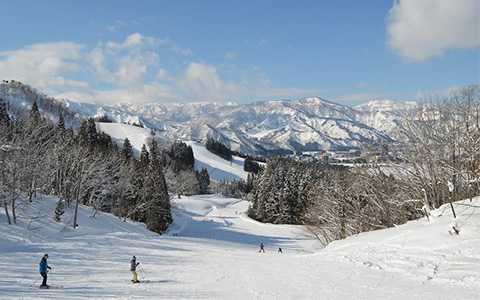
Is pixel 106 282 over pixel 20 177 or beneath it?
beneath

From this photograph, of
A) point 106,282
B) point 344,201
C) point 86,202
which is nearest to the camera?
point 106,282

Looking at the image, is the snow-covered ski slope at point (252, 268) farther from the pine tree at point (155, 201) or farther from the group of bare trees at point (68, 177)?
the pine tree at point (155, 201)

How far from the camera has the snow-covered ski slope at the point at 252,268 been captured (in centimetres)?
1848

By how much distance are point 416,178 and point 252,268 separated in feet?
54.0

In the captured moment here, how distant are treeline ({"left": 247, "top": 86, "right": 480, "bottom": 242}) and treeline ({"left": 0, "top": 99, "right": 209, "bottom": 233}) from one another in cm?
2444

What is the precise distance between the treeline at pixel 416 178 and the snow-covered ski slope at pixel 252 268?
3087 mm

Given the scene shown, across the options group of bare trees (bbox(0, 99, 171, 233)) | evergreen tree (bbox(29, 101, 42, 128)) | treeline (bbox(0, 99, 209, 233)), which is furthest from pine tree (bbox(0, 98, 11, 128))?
evergreen tree (bbox(29, 101, 42, 128))

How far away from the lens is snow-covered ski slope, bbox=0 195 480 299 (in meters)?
18.5

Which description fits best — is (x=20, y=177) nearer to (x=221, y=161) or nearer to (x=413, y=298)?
(x=413, y=298)

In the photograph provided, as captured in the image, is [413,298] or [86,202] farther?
[86,202]

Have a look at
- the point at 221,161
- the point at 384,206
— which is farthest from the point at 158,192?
the point at 221,161

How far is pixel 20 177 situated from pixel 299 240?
39.8m

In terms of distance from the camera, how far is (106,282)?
19.9 m

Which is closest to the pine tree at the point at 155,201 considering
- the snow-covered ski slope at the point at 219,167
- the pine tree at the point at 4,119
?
the pine tree at the point at 4,119
